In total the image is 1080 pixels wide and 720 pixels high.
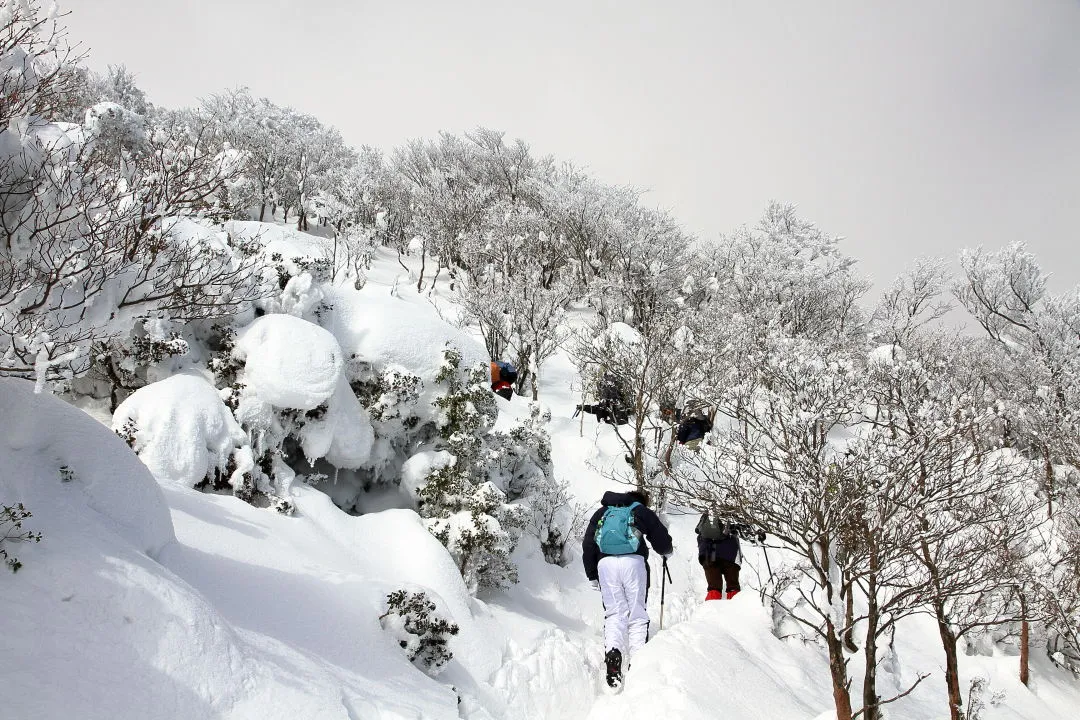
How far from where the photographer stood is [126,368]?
26.4ft

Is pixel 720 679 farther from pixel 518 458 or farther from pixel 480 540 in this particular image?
pixel 518 458

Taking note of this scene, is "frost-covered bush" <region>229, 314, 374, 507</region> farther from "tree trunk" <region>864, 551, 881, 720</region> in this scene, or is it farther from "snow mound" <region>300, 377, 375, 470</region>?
"tree trunk" <region>864, 551, 881, 720</region>

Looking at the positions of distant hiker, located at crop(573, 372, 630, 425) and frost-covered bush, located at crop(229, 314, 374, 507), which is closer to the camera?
frost-covered bush, located at crop(229, 314, 374, 507)

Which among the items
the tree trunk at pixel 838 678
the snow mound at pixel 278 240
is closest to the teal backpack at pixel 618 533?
the tree trunk at pixel 838 678

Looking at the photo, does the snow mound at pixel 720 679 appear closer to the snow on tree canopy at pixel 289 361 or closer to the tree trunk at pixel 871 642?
the tree trunk at pixel 871 642

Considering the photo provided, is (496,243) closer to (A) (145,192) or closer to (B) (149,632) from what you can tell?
(A) (145,192)

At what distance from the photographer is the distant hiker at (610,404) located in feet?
54.3

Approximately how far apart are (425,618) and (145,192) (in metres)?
4.87

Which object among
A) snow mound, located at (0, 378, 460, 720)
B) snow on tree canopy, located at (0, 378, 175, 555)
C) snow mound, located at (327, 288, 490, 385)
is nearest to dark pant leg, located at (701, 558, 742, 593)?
snow mound, located at (327, 288, 490, 385)

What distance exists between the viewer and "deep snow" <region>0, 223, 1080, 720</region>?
337 cm

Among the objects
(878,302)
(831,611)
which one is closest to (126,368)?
(831,611)

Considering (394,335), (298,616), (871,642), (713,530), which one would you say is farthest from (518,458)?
(871,642)

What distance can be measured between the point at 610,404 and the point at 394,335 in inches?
323

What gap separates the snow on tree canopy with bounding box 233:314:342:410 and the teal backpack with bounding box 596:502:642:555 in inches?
186
